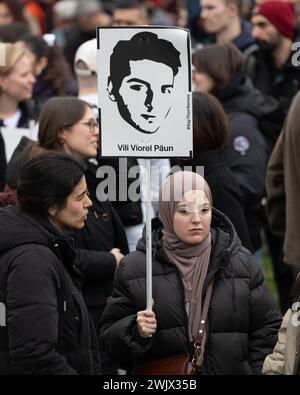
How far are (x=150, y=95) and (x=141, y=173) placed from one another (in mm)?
1572

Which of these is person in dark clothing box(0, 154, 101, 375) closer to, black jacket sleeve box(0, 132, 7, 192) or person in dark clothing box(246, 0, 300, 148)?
black jacket sleeve box(0, 132, 7, 192)

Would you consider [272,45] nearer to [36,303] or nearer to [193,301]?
[193,301]

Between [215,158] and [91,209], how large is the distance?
744 mm

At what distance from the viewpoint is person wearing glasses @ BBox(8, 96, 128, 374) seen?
6.30m

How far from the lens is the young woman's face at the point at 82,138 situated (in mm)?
6535

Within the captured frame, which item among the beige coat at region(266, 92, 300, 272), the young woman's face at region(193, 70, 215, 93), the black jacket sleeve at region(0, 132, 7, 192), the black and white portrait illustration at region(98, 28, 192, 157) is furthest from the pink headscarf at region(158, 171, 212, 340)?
the young woman's face at region(193, 70, 215, 93)

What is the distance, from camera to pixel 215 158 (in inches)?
257

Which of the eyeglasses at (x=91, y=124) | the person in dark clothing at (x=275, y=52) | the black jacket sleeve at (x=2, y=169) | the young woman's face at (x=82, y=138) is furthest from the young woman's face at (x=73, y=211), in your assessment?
the person in dark clothing at (x=275, y=52)

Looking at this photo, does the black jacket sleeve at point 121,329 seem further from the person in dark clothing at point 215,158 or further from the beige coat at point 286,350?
the person in dark clothing at point 215,158

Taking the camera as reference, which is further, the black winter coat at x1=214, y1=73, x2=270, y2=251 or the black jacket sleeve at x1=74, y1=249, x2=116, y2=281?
the black winter coat at x1=214, y1=73, x2=270, y2=251

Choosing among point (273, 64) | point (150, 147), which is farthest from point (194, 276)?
point (273, 64)

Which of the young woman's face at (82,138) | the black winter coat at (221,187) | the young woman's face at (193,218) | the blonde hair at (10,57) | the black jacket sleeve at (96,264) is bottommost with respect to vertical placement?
the black jacket sleeve at (96,264)

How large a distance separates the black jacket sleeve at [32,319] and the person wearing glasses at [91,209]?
4.59 feet
